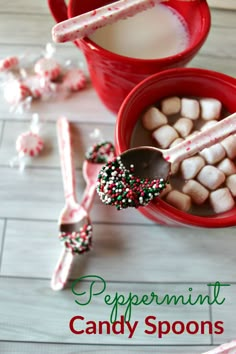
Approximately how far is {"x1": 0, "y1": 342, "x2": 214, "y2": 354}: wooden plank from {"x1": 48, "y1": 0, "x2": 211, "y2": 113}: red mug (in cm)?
38

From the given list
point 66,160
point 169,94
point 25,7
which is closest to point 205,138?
point 169,94

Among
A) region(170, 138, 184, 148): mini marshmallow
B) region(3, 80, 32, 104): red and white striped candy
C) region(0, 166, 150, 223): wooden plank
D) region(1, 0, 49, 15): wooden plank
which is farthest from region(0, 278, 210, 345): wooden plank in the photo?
region(1, 0, 49, 15): wooden plank

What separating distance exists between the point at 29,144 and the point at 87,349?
1.09 feet

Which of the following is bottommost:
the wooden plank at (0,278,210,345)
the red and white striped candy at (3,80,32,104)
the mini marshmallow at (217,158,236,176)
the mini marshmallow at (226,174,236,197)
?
the wooden plank at (0,278,210,345)

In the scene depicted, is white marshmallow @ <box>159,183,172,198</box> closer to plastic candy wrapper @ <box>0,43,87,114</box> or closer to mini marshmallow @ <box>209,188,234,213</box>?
mini marshmallow @ <box>209,188,234,213</box>

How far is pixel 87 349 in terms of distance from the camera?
0.66 m

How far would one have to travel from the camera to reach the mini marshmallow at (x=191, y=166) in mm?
672

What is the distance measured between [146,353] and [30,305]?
175 millimetres

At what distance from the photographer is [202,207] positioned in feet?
2.23

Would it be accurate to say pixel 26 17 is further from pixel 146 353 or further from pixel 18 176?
pixel 146 353

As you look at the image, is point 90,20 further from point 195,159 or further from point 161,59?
point 195,159

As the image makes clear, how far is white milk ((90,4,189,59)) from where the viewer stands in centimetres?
74

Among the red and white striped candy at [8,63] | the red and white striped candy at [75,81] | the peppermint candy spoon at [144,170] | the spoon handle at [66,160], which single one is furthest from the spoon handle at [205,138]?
the red and white striped candy at [8,63]

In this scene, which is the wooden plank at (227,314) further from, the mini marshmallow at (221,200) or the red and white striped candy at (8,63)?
the red and white striped candy at (8,63)
